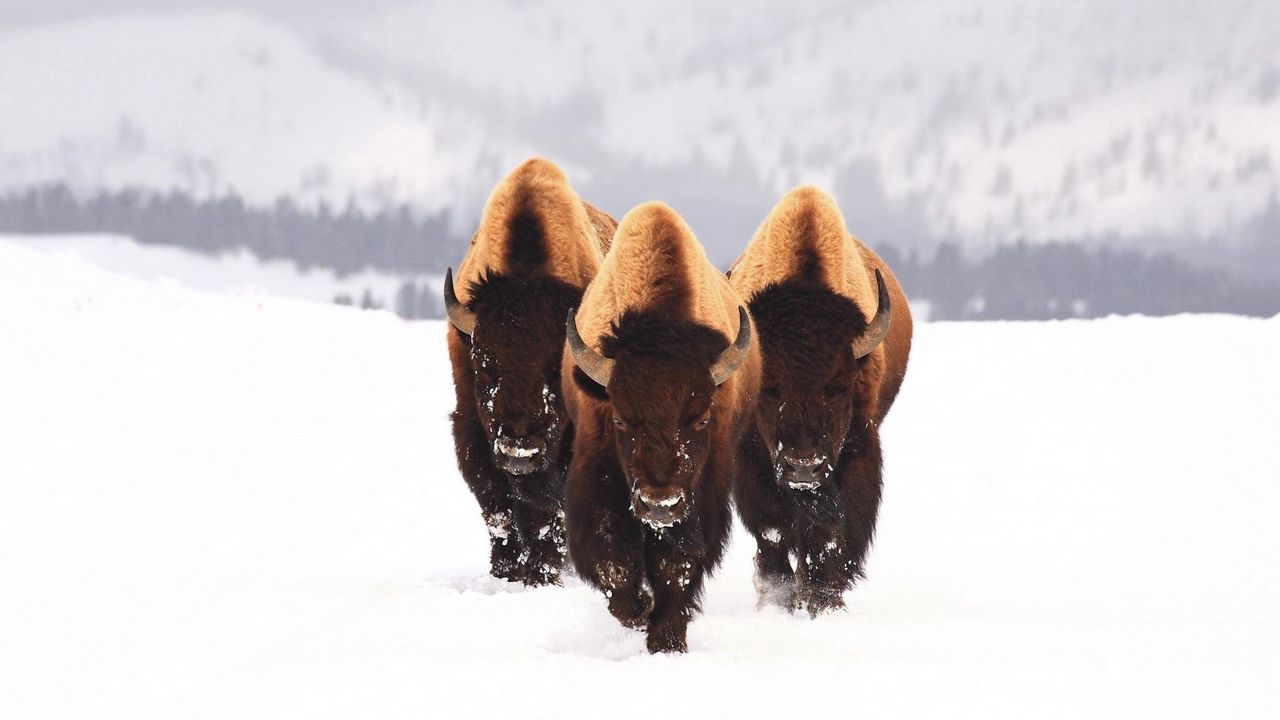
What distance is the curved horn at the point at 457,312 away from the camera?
25.9 ft

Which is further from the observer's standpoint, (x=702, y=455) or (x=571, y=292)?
(x=571, y=292)

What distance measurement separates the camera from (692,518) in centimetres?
639

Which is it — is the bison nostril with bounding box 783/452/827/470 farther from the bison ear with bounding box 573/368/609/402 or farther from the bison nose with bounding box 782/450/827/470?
the bison ear with bounding box 573/368/609/402

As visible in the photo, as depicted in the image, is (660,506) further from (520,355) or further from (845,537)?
(845,537)

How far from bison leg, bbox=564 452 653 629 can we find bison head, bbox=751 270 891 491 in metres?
1.42

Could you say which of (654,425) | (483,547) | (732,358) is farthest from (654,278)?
(483,547)

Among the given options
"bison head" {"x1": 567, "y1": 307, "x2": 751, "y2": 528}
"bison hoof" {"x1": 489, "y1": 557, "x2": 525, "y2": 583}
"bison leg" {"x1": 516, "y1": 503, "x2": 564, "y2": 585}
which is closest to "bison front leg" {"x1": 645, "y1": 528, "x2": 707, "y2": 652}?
"bison head" {"x1": 567, "y1": 307, "x2": 751, "y2": 528}

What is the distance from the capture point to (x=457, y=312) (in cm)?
792

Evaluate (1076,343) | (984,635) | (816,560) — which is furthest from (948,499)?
(1076,343)

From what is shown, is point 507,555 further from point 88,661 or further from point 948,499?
point 948,499

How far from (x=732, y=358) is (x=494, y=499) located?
2.70m

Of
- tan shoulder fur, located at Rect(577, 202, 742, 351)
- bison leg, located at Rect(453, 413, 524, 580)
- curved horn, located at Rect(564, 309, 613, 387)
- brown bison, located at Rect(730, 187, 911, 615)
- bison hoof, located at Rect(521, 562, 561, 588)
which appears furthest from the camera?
bison leg, located at Rect(453, 413, 524, 580)

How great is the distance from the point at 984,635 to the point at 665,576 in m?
1.81

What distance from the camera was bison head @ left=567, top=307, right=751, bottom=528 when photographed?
5922 mm
